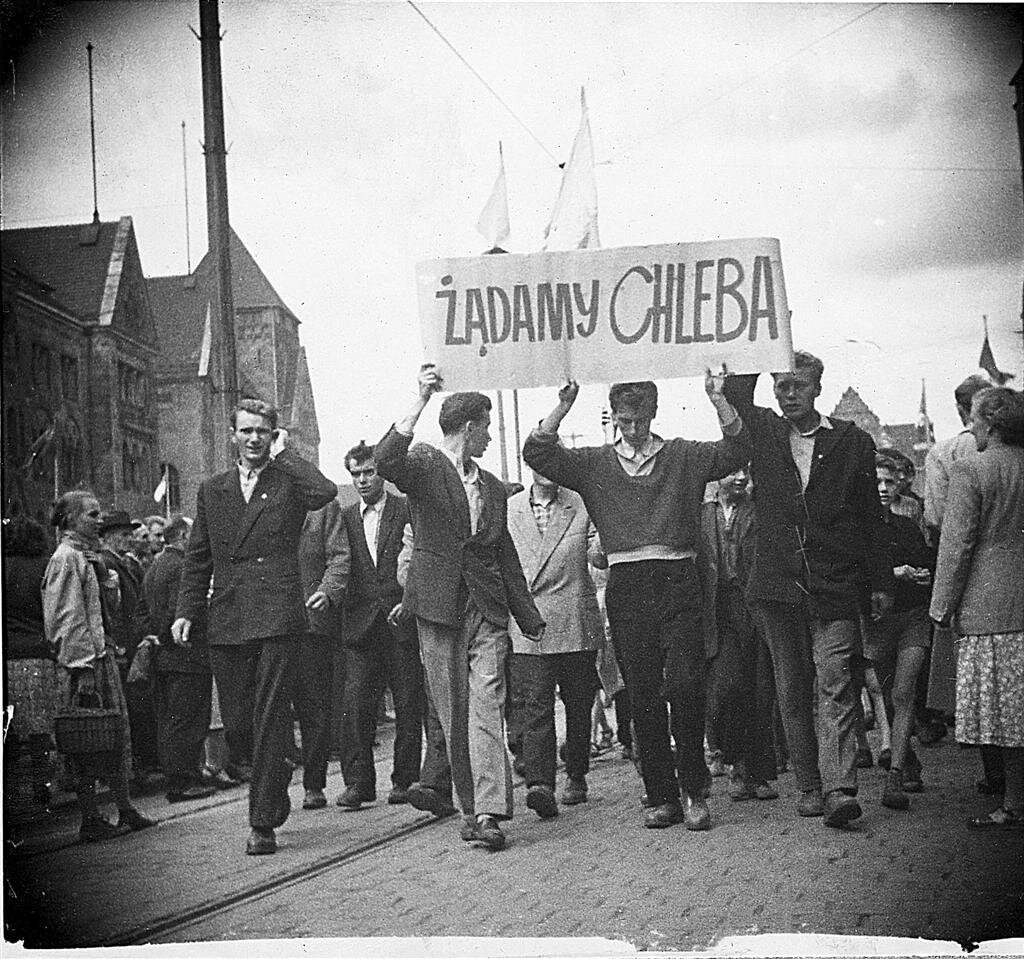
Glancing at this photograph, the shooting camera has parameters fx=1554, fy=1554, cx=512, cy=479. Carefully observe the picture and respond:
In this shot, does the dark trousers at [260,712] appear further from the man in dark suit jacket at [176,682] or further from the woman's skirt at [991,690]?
the woman's skirt at [991,690]

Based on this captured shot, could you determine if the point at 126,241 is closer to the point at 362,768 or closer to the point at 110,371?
the point at 110,371

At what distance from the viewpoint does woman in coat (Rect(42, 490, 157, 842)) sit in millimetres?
7125

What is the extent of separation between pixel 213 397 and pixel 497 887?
2.60m

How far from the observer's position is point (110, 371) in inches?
292

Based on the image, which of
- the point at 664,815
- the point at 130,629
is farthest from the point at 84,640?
the point at 664,815

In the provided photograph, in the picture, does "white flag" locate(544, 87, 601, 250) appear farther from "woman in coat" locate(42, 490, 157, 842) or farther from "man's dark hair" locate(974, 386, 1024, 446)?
"woman in coat" locate(42, 490, 157, 842)

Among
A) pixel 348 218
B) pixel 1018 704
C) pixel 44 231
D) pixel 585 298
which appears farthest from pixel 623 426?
pixel 44 231

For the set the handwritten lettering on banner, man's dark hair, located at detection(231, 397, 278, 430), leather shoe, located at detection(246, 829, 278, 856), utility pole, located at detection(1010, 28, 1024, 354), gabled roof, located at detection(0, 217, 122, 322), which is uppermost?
utility pole, located at detection(1010, 28, 1024, 354)

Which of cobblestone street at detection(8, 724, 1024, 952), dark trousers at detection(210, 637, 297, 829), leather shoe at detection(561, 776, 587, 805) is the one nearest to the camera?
cobblestone street at detection(8, 724, 1024, 952)

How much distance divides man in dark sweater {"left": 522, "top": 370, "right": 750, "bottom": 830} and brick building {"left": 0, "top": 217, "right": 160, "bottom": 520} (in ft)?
6.35

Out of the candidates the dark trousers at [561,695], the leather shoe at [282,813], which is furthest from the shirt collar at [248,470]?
the dark trousers at [561,695]

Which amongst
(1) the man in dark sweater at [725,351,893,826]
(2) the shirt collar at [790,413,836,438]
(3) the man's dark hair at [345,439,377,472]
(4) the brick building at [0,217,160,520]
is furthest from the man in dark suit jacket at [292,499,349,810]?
(2) the shirt collar at [790,413,836,438]

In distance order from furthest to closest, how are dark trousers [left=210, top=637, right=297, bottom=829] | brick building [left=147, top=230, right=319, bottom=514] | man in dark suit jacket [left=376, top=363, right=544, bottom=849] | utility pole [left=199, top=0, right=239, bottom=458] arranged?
1. utility pole [left=199, top=0, right=239, bottom=458]
2. brick building [left=147, top=230, right=319, bottom=514]
3. man in dark suit jacket [left=376, top=363, right=544, bottom=849]
4. dark trousers [left=210, top=637, right=297, bottom=829]

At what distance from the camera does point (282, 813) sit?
6.94 metres
